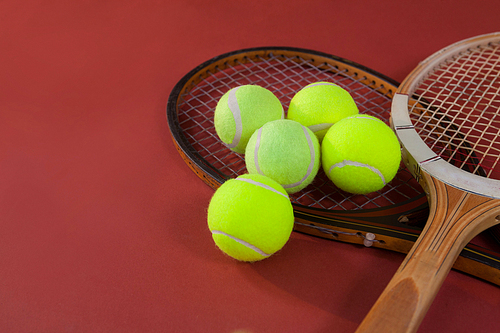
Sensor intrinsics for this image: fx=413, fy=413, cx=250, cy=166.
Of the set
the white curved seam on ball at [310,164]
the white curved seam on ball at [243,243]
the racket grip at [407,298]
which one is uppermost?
the white curved seam on ball at [310,164]

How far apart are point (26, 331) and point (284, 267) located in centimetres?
56

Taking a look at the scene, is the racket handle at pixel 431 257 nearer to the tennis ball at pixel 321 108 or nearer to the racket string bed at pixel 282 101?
the racket string bed at pixel 282 101

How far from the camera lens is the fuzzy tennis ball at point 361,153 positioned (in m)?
0.94

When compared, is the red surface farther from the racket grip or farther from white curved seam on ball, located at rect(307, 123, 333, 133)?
white curved seam on ball, located at rect(307, 123, 333, 133)

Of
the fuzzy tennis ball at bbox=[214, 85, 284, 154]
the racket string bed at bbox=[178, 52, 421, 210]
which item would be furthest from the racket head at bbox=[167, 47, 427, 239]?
the fuzzy tennis ball at bbox=[214, 85, 284, 154]

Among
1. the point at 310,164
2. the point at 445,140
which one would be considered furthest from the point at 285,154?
the point at 445,140

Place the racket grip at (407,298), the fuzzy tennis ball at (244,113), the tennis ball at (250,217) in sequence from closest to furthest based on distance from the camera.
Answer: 1. the racket grip at (407,298)
2. the tennis ball at (250,217)
3. the fuzzy tennis ball at (244,113)

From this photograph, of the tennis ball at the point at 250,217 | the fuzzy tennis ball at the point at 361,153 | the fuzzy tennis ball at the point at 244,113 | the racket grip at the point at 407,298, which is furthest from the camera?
the fuzzy tennis ball at the point at 244,113

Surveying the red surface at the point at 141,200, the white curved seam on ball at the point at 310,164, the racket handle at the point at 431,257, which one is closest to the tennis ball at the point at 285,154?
the white curved seam on ball at the point at 310,164

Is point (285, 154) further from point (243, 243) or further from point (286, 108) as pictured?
point (286, 108)

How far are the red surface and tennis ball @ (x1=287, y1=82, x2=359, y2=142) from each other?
0.30m

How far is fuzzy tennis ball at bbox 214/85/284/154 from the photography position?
1.06 metres

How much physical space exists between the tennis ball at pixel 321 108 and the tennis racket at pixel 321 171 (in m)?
0.14

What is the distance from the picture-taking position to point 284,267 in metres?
0.95
